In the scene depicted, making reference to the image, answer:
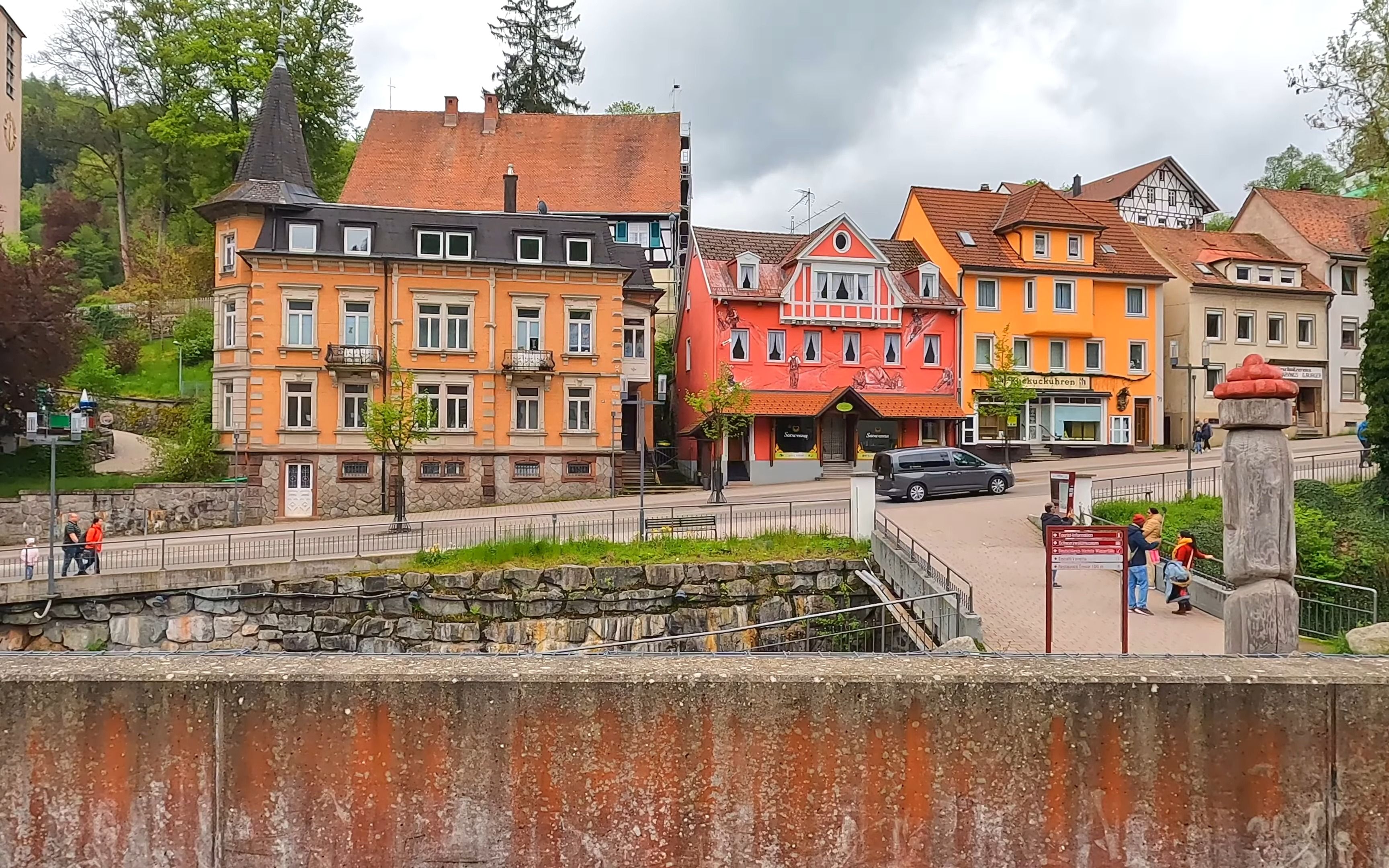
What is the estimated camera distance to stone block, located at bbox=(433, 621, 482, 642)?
18.6 meters

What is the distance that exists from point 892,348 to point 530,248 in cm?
1539

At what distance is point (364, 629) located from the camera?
18.7 meters

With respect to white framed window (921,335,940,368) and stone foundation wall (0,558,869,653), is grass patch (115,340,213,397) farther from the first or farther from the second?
white framed window (921,335,940,368)

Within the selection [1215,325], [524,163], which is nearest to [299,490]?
[524,163]

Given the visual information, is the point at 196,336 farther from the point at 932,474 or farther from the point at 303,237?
the point at 932,474

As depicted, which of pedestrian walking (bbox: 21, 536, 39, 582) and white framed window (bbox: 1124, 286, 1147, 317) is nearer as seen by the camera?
pedestrian walking (bbox: 21, 536, 39, 582)

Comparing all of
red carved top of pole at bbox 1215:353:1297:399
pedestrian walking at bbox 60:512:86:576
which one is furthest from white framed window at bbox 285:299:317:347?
red carved top of pole at bbox 1215:353:1297:399

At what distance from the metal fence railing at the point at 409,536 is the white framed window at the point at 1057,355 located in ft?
62.1

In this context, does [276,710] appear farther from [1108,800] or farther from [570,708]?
[1108,800]

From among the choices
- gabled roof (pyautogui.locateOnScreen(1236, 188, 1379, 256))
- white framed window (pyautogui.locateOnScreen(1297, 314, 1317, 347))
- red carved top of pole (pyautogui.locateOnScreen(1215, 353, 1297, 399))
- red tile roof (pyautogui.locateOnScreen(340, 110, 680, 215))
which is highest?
red tile roof (pyautogui.locateOnScreen(340, 110, 680, 215))

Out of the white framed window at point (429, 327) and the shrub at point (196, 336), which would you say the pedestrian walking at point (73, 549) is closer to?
the white framed window at point (429, 327)

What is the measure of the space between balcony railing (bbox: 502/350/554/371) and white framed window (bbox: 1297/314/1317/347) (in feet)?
116

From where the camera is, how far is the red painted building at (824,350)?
35.9 meters

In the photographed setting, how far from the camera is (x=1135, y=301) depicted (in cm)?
4069
